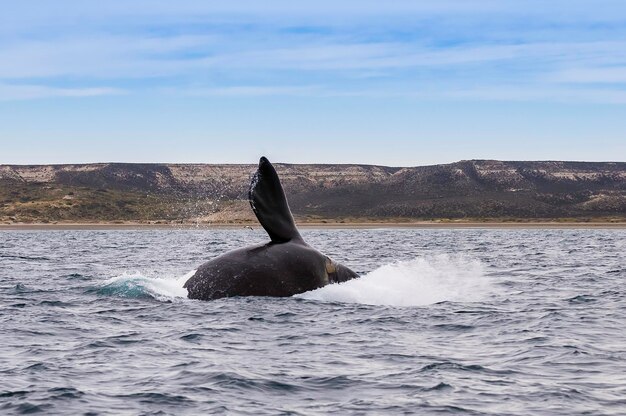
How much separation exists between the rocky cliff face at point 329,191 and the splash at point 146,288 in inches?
3844

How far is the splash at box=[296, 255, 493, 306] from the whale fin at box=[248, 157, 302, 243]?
176cm

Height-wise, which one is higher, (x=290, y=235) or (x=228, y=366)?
(x=290, y=235)

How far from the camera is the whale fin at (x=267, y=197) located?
18234 mm

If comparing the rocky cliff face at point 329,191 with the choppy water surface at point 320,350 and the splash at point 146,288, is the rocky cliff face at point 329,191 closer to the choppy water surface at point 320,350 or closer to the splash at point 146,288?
the splash at point 146,288

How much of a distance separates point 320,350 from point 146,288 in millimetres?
8624

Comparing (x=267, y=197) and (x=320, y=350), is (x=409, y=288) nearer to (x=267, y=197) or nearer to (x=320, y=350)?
(x=267, y=197)

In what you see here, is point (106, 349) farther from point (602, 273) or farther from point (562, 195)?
point (562, 195)

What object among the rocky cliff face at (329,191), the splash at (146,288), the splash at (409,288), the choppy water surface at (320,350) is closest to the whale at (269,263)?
the choppy water surface at (320,350)

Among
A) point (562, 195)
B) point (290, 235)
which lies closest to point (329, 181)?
point (562, 195)

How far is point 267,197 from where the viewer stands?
18.4m

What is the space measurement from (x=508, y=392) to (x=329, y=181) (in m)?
172

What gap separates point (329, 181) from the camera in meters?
184

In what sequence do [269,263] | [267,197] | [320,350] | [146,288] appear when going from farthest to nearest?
[146,288] → [269,263] → [267,197] → [320,350]

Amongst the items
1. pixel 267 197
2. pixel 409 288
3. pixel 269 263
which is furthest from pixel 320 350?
pixel 409 288
